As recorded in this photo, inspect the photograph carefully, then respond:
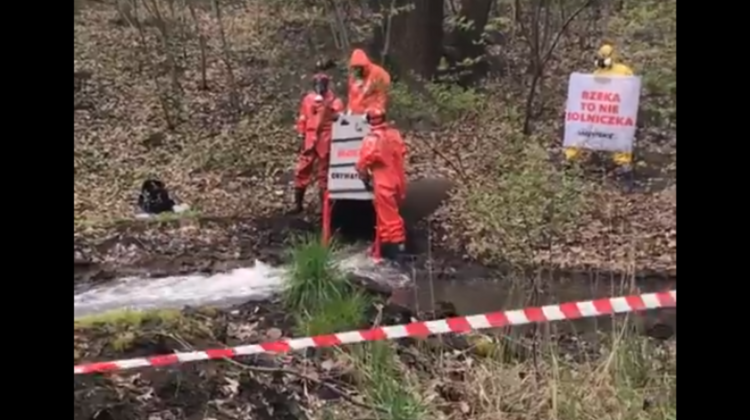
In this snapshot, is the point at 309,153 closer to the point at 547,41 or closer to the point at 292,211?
the point at 292,211

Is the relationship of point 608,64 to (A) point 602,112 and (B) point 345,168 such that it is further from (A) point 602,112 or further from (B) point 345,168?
(B) point 345,168

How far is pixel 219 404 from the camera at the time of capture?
430 cm

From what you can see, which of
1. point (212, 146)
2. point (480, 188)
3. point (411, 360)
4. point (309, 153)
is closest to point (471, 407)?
point (411, 360)

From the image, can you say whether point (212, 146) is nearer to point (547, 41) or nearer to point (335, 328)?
point (335, 328)

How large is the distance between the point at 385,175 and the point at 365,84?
1.28ft

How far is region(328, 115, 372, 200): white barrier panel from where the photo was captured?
4570 mm

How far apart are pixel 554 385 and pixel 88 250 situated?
6.53 ft

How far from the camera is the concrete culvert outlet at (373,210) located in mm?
4578

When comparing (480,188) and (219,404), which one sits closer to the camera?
(219,404)

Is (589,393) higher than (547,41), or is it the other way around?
(547,41)

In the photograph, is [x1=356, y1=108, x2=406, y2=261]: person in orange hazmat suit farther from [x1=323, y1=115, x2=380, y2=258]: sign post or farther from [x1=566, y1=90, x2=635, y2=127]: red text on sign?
[x1=566, y1=90, x2=635, y2=127]: red text on sign

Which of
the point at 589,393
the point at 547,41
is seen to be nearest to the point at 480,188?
the point at 547,41

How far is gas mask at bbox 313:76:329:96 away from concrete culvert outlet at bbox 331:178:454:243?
470mm
